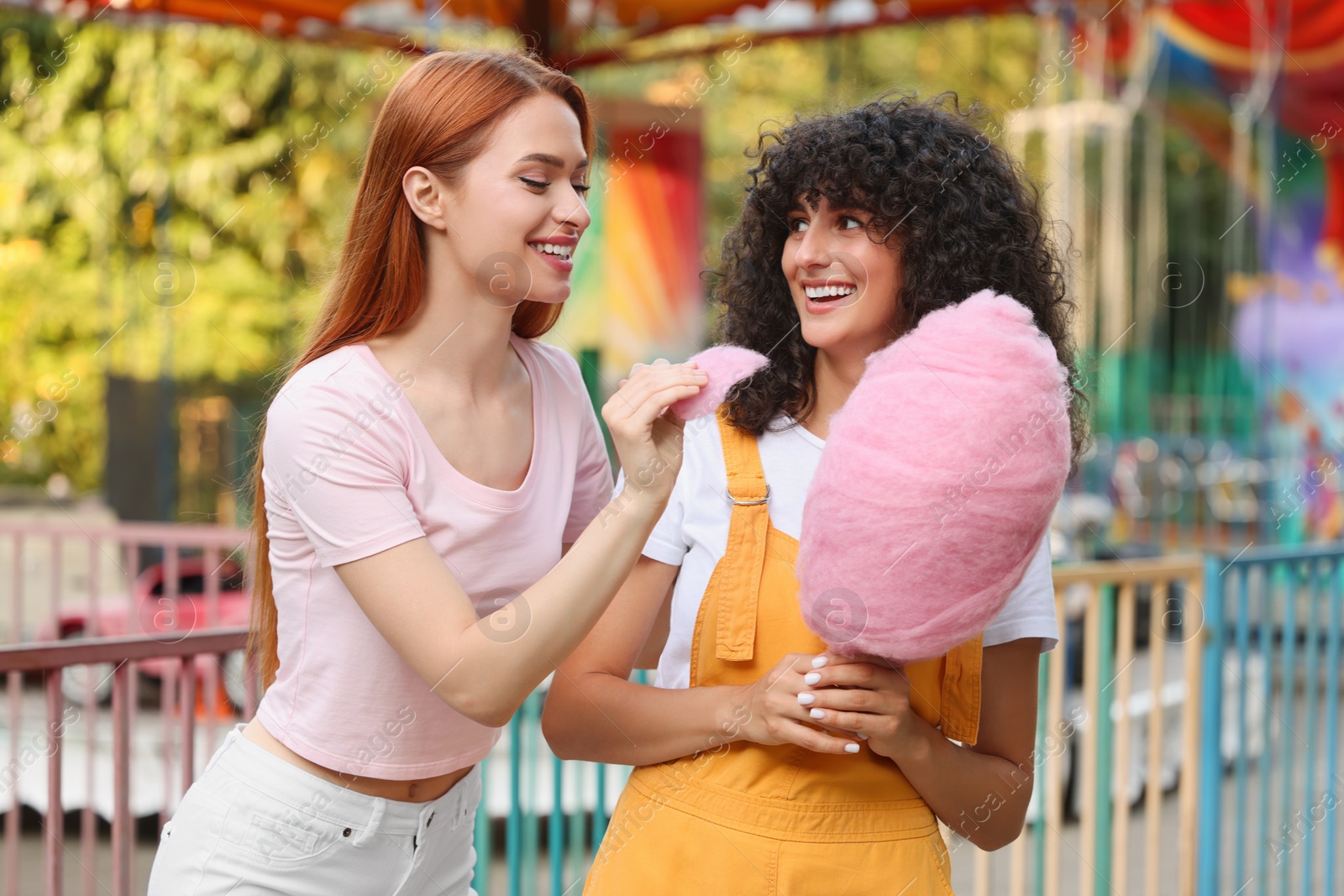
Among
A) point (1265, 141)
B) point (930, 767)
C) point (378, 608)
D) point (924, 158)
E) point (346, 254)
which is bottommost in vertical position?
point (930, 767)

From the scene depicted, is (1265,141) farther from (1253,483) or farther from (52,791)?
(52,791)

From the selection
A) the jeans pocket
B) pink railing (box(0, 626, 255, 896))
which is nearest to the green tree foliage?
pink railing (box(0, 626, 255, 896))

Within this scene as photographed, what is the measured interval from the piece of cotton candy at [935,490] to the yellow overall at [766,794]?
119 mm

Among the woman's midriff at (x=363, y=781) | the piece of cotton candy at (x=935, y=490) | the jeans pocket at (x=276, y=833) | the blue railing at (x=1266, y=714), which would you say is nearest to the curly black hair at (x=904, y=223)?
the piece of cotton candy at (x=935, y=490)

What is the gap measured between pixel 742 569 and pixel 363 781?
512 mm

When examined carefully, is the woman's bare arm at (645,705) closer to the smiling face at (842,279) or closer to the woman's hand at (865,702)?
the woman's hand at (865,702)

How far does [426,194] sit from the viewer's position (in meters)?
1.52

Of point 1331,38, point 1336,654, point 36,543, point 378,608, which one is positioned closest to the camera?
point 378,608

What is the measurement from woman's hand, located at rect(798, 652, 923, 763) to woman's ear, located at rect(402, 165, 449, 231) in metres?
0.68

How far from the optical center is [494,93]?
150cm

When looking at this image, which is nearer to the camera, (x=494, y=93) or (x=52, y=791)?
(x=494, y=93)

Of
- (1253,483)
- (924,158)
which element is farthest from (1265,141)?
(924,158)

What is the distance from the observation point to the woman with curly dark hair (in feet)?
4.83

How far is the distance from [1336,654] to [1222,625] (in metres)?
0.50
